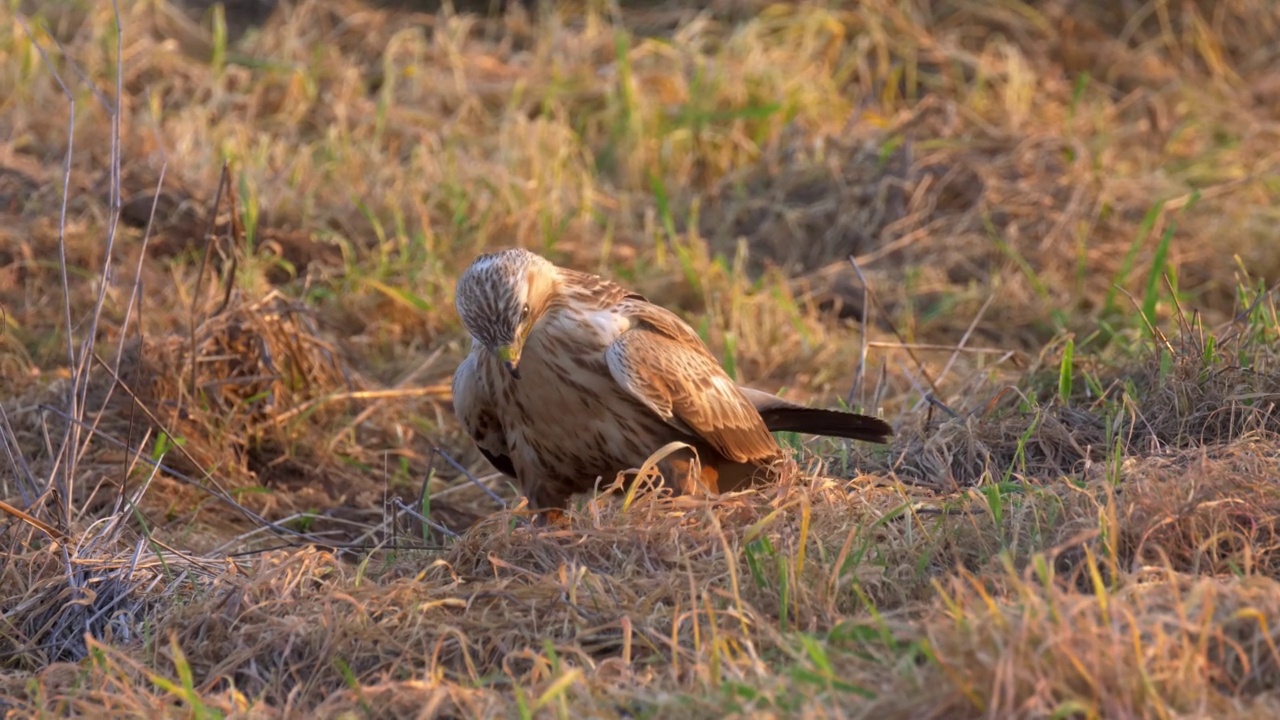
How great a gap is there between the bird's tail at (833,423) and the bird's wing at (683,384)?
124 millimetres

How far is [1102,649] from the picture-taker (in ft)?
8.54

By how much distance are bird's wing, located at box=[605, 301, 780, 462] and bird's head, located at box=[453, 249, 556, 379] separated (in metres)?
0.26

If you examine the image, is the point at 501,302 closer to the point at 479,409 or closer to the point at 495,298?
the point at 495,298

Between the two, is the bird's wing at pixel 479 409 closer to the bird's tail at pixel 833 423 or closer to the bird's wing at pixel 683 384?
the bird's wing at pixel 683 384

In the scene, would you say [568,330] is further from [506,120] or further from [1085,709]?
[506,120]

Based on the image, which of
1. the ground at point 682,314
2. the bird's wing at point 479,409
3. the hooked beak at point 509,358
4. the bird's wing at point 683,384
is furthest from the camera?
the bird's wing at point 479,409

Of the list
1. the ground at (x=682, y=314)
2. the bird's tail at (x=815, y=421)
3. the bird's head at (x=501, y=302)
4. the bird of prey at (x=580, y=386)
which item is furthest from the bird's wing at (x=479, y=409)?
the bird's tail at (x=815, y=421)

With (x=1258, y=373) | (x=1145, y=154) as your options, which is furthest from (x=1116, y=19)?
(x=1258, y=373)

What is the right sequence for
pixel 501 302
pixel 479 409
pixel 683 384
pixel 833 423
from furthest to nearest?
1. pixel 833 423
2. pixel 479 409
3. pixel 683 384
4. pixel 501 302

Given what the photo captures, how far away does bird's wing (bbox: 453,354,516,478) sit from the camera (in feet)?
14.0

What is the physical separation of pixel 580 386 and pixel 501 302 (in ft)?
1.17

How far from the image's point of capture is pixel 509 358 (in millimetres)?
3891

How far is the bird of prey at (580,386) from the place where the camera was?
3.99 m

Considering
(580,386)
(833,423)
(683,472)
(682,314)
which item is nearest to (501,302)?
(580,386)
